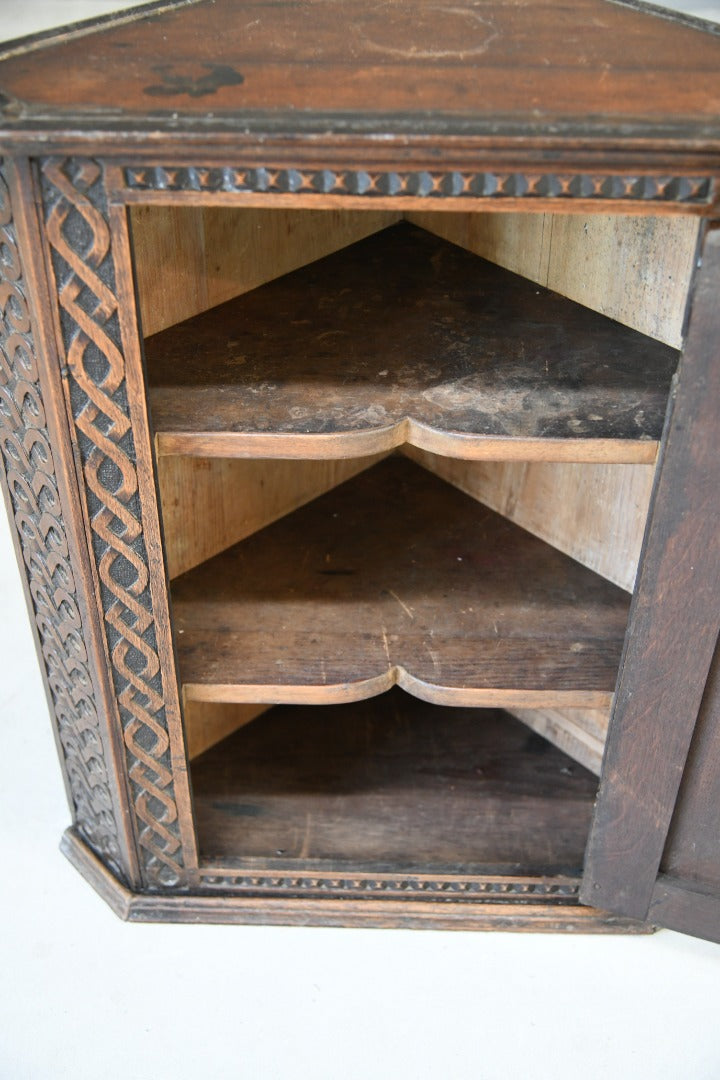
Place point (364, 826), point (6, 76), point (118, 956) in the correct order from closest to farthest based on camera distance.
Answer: point (6, 76) → point (118, 956) → point (364, 826)

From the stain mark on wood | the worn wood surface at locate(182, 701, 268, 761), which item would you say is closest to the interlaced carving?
the stain mark on wood

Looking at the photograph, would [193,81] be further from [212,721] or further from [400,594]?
[212,721]

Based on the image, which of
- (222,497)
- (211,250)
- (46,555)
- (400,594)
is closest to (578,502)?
(400,594)

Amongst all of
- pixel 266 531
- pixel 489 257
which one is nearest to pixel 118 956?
pixel 266 531

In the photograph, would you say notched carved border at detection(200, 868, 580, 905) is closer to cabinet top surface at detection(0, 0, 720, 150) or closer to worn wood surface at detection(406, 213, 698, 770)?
worn wood surface at detection(406, 213, 698, 770)

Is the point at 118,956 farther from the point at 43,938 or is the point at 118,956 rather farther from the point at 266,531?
the point at 266,531

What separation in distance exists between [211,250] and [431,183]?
46 centimetres

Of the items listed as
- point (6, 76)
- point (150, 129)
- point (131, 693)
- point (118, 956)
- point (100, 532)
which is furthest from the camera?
point (118, 956)

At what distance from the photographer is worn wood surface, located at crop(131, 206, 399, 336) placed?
146 cm

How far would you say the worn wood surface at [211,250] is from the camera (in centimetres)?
146

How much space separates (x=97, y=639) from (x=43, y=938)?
0.49 metres

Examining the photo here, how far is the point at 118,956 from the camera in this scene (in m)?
1.65

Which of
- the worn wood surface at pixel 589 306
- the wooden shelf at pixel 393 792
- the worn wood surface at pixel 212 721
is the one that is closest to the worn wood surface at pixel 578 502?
the worn wood surface at pixel 589 306

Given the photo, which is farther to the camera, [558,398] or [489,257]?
[489,257]
